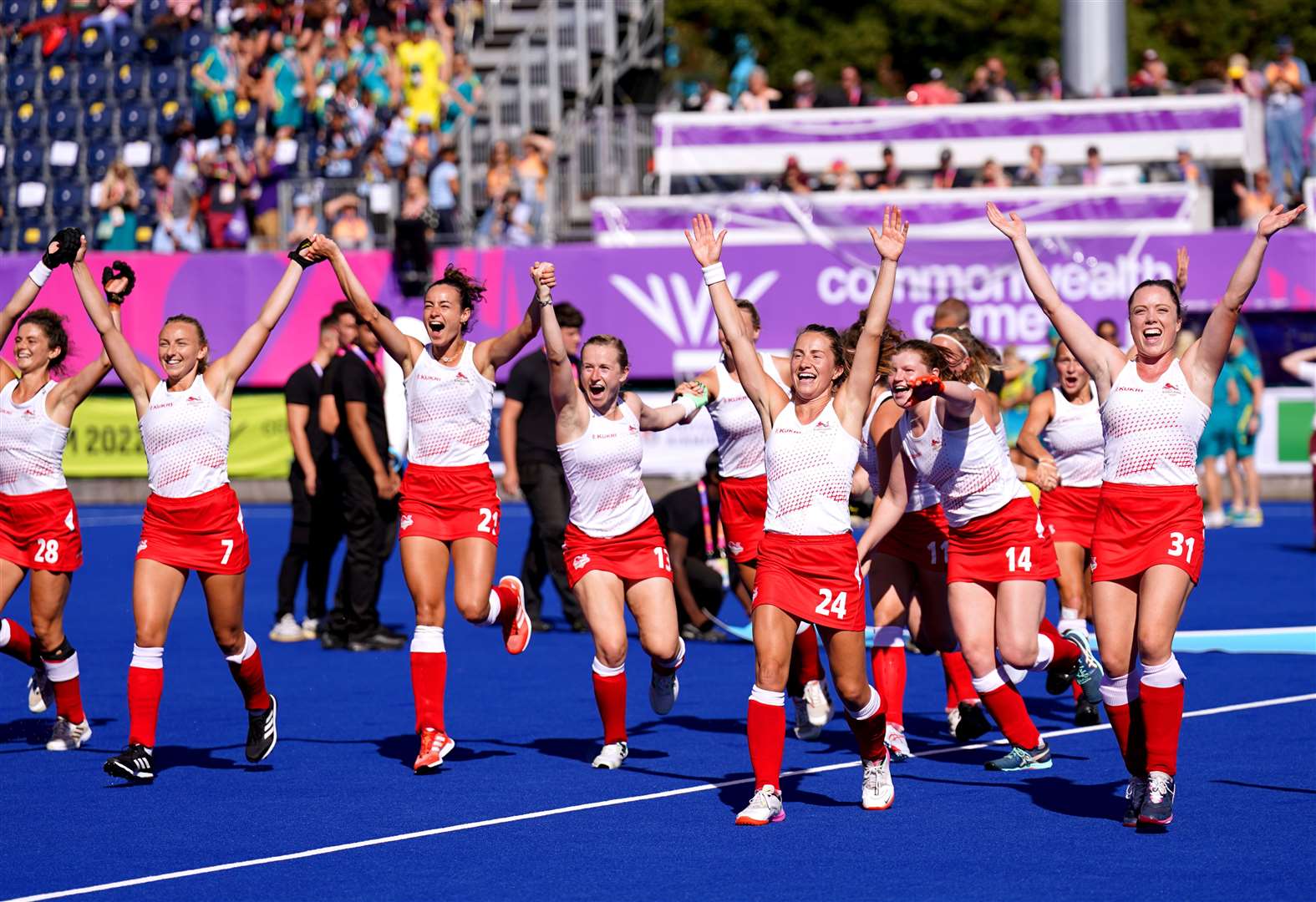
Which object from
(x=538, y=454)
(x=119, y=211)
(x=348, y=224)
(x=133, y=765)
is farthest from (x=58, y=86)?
(x=133, y=765)

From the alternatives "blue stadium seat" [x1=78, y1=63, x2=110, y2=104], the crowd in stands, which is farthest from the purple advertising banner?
"blue stadium seat" [x1=78, y1=63, x2=110, y2=104]

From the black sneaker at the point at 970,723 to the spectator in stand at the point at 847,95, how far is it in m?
16.7

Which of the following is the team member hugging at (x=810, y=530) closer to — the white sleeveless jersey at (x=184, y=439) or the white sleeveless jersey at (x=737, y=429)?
the white sleeveless jersey at (x=737, y=429)

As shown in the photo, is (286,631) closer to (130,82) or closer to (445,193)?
(445,193)

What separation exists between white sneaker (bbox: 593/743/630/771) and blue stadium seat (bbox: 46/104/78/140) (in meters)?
22.0

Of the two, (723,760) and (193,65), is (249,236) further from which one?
(723,760)

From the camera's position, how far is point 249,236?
24547 millimetres

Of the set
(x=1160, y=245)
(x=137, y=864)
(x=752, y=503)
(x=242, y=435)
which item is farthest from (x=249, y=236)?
(x=137, y=864)

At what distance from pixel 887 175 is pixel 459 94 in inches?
251

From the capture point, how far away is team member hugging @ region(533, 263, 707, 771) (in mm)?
8758

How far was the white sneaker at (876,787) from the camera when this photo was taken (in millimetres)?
7883

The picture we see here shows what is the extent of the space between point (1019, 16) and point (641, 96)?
14704mm

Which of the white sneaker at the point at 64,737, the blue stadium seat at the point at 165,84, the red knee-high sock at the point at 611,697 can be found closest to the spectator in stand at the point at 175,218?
the blue stadium seat at the point at 165,84

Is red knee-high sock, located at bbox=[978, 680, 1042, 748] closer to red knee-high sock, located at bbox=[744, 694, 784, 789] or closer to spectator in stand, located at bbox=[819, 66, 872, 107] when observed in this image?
red knee-high sock, located at bbox=[744, 694, 784, 789]
